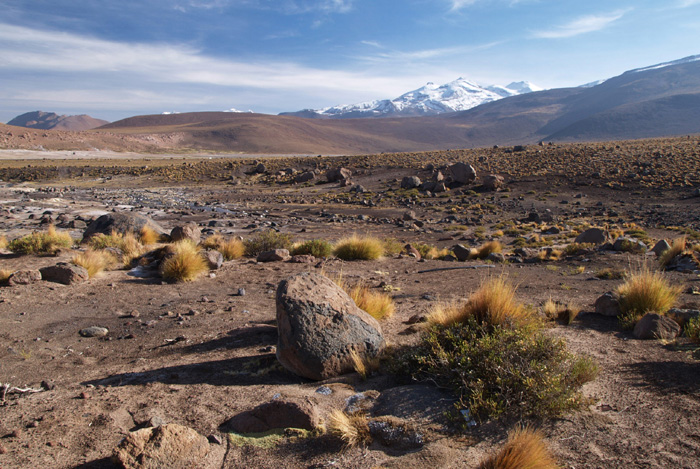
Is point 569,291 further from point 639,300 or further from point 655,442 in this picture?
point 655,442

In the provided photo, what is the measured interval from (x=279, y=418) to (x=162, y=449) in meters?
0.88

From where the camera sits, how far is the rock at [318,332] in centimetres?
439

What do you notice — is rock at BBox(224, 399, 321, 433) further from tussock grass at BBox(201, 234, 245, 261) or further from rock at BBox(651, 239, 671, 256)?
rock at BBox(651, 239, 671, 256)

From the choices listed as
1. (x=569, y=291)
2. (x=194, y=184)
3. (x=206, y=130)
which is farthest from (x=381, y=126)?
(x=569, y=291)

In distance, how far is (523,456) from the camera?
283 cm

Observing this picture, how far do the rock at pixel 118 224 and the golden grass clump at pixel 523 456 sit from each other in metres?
12.0

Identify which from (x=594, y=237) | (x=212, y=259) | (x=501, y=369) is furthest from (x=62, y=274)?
(x=594, y=237)

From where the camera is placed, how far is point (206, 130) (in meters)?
126

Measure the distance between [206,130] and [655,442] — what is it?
134 m

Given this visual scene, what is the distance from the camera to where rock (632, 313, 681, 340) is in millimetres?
5191

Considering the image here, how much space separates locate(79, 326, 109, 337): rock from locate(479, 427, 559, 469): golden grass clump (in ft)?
16.5

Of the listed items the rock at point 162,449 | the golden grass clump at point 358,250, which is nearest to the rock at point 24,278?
the rock at point 162,449

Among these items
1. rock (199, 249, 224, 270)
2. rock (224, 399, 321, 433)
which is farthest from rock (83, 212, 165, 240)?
rock (224, 399, 321, 433)

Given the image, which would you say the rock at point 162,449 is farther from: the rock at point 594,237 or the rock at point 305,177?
the rock at point 305,177
